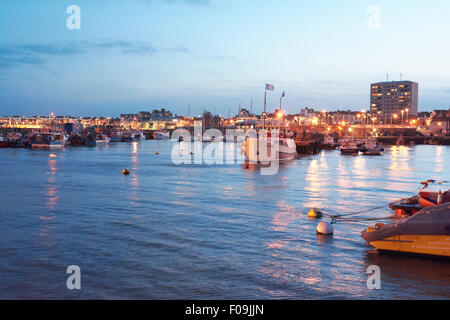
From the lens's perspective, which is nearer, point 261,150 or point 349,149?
point 261,150

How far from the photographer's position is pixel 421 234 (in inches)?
516

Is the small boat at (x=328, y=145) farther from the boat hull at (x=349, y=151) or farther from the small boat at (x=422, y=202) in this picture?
the small boat at (x=422, y=202)

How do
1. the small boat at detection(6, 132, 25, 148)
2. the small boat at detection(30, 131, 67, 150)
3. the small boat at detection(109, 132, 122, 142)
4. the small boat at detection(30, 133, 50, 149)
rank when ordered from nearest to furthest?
1. the small boat at detection(30, 131, 67, 150)
2. the small boat at detection(30, 133, 50, 149)
3. the small boat at detection(6, 132, 25, 148)
4. the small boat at detection(109, 132, 122, 142)

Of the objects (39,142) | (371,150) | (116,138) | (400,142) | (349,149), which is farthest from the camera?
(116,138)

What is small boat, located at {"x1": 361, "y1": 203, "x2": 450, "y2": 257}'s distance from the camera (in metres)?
12.7

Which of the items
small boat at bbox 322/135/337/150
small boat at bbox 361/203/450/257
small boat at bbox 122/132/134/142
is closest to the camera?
small boat at bbox 361/203/450/257

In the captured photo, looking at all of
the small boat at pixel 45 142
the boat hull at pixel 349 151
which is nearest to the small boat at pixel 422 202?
the boat hull at pixel 349 151

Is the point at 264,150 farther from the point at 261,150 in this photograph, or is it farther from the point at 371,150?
the point at 371,150

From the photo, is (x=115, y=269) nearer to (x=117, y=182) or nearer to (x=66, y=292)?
(x=66, y=292)

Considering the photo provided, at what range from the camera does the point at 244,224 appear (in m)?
18.6

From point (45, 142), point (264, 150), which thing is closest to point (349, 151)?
point (264, 150)

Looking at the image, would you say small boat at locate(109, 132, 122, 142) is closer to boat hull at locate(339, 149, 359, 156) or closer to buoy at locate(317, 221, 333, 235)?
boat hull at locate(339, 149, 359, 156)

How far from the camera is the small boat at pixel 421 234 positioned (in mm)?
12727

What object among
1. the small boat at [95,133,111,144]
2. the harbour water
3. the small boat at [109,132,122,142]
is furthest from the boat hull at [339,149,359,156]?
the small boat at [109,132,122,142]
